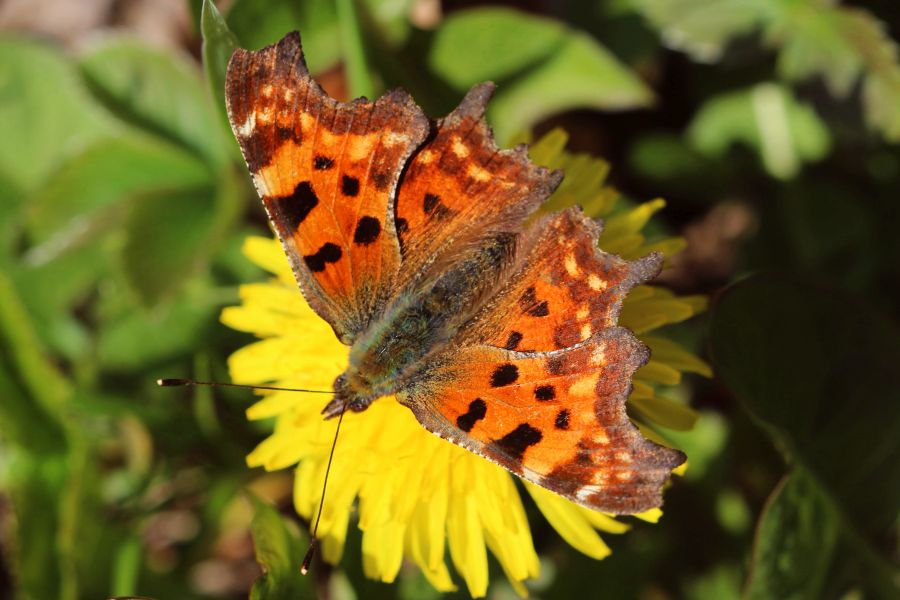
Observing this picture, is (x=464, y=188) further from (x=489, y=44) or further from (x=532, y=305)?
(x=489, y=44)

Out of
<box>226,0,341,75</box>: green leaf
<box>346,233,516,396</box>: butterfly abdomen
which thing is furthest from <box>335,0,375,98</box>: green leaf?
<box>346,233,516,396</box>: butterfly abdomen

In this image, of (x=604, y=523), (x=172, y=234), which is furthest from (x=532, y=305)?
(x=172, y=234)

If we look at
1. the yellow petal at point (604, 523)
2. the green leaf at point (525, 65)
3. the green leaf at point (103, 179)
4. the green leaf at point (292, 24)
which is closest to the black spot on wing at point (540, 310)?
the yellow petal at point (604, 523)

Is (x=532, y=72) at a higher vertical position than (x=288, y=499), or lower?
higher

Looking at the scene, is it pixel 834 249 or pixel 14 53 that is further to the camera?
pixel 14 53

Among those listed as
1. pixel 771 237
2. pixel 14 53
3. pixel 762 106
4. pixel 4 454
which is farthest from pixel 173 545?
pixel 762 106

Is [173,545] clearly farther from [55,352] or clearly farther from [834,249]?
[834,249]
